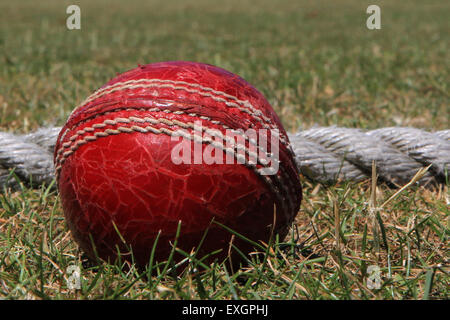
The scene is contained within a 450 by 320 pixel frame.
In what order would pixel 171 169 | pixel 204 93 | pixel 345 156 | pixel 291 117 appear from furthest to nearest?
pixel 291 117 → pixel 345 156 → pixel 204 93 → pixel 171 169

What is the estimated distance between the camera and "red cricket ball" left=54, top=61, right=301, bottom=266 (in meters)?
2.04

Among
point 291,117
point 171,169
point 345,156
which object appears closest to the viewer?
point 171,169

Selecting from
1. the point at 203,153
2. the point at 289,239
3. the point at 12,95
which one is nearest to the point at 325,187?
the point at 289,239

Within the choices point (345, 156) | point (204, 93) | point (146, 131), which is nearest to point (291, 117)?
point (345, 156)

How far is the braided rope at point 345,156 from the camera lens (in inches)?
124

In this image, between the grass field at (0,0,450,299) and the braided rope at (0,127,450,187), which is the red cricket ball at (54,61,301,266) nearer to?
the grass field at (0,0,450,299)

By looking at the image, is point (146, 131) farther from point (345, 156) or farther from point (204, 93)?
point (345, 156)

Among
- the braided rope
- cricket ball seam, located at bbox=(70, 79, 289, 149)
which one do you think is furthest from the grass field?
cricket ball seam, located at bbox=(70, 79, 289, 149)

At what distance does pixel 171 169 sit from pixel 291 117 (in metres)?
2.55

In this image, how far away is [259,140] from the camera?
219 centimetres

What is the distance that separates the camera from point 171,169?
2.04 m

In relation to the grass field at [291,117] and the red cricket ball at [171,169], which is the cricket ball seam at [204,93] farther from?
the grass field at [291,117]

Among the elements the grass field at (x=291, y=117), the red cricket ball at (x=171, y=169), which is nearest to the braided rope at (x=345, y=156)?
the grass field at (x=291, y=117)

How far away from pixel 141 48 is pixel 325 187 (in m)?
6.21
